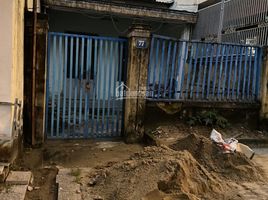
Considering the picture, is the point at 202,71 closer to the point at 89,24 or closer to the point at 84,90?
the point at 84,90

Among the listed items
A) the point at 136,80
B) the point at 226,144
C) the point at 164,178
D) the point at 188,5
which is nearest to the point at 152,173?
the point at 164,178

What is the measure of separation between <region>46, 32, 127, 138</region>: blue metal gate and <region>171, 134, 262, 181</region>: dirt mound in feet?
6.90

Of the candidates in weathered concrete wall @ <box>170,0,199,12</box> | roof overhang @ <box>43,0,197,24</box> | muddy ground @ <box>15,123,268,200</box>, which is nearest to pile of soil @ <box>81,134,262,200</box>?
muddy ground @ <box>15,123,268,200</box>

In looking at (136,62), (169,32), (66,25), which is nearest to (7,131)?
(136,62)

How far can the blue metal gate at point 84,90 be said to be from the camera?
6.42m

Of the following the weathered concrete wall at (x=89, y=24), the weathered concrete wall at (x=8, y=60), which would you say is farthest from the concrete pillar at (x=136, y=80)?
the weathered concrete wall at (x=89, y=24)

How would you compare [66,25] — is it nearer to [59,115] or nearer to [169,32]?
[169,32]

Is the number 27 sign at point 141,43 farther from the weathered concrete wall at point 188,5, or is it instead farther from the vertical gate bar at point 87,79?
the weathered concrete wall at point 188,5

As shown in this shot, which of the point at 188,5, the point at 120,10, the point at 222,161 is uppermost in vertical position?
the point at 188,5

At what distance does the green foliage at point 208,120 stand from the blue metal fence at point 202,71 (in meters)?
0.39

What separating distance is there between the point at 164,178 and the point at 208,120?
3604 mm

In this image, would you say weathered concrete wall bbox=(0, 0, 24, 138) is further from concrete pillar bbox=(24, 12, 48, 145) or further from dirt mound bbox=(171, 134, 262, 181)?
dirt mound bbox=(171, 134, 262, 181)

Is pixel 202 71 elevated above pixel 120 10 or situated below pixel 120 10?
below

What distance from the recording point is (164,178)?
12.7ft
